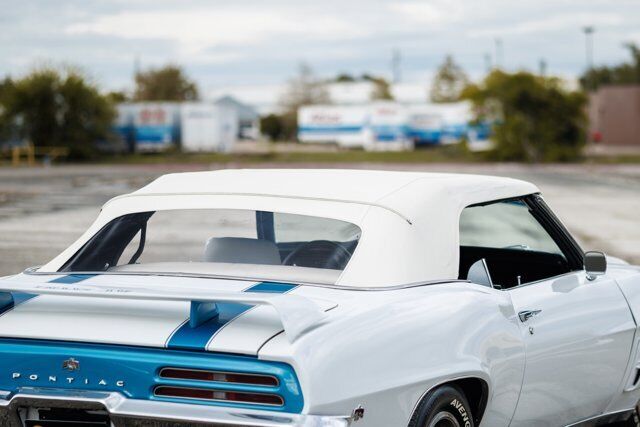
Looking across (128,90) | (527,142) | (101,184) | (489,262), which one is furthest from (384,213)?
(128,90)

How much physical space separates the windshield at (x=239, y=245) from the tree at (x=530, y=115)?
157 ft

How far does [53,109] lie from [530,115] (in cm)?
2440

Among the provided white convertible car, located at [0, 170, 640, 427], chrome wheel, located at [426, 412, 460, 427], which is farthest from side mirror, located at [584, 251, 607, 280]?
chrome wheel, located at [426, 412, 460, 427]

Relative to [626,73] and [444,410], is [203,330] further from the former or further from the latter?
[626,73]

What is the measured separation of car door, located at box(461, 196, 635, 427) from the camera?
4.79 m

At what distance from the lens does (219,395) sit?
3.59 meters

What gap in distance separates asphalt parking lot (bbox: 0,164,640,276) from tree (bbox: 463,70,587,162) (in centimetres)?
323

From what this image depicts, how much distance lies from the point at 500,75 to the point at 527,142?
10.8 feet

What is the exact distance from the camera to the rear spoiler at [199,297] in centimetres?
360

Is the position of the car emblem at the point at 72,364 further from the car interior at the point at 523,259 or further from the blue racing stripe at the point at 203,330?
the car interior at the point at 523,259

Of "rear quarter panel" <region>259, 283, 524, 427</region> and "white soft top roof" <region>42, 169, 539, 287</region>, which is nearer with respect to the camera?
"rear quarter panel" <region>259, 283, 524, 427</region>

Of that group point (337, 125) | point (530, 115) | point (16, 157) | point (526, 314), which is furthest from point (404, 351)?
point (337, 125)

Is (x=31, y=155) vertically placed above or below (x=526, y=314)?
below

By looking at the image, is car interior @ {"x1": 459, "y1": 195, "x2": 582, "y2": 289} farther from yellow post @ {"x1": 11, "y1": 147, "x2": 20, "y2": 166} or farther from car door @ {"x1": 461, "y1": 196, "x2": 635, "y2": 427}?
yellow post @ {"x1": 11, "y1": 147, "x2": 20, "y2": 166}
